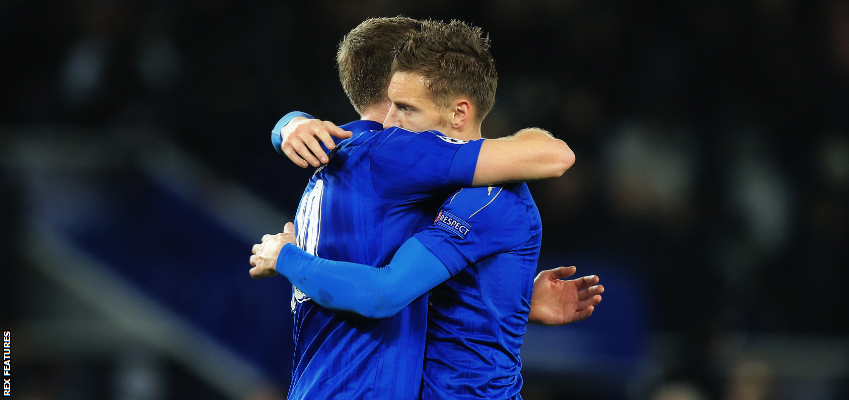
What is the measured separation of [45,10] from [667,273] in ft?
18.0

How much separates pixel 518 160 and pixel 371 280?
1.59 feet

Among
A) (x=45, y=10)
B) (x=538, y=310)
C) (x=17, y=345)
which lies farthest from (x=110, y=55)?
(x=538, y=310)

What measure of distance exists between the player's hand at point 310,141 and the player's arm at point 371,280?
26 cm

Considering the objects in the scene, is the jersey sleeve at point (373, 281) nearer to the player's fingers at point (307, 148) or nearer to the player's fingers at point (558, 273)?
the player's fingers at point (307, 148)

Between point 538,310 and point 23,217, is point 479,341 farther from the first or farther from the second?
point 23,217

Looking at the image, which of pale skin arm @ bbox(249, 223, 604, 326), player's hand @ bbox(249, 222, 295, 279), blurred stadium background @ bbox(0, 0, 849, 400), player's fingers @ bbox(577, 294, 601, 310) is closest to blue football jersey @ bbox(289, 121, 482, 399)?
player's hand @ bbox(249, 222, 295, 279)

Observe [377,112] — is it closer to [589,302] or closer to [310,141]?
[310,141]

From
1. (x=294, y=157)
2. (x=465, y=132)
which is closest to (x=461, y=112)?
(x=465, y=132)

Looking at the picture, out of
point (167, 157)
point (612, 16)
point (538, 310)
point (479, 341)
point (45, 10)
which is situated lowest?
point (479, 341)

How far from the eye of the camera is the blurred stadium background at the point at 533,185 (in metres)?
5.78

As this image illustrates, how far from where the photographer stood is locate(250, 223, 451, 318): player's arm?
1.93m

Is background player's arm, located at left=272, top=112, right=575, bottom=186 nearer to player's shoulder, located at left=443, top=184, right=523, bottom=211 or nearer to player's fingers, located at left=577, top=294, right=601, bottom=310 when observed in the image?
player's shoulder, located at left=443, top=184, right=523, bottom=211

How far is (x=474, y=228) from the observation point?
2.01 meters

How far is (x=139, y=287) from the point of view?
5.95 meters
